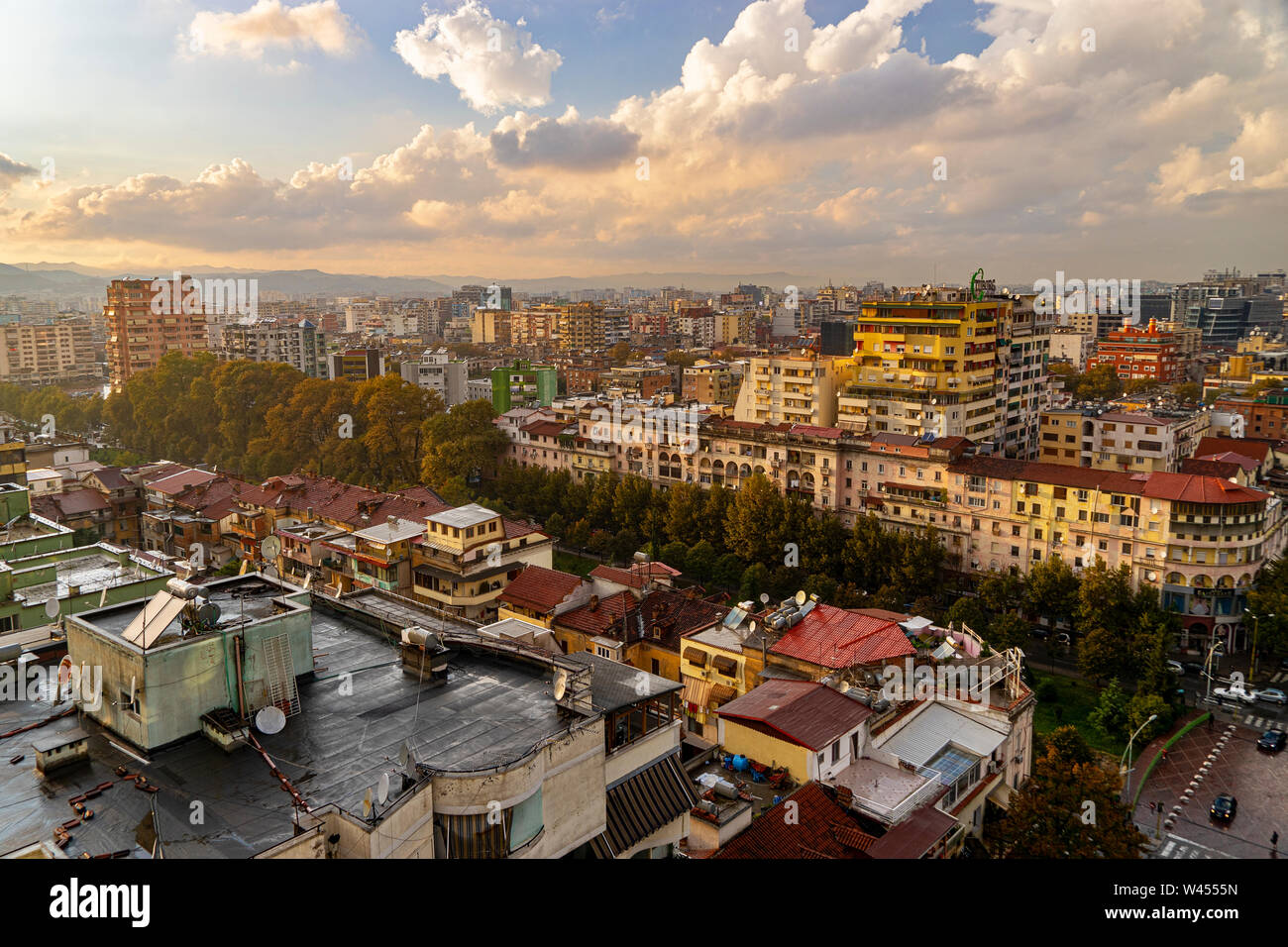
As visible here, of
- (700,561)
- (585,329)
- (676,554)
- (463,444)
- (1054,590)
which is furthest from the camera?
(585,329)

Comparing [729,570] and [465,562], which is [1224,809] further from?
[465,562]

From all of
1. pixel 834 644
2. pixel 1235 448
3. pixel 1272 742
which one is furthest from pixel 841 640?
pixel 1235 448

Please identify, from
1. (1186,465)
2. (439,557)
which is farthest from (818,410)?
(439,557)

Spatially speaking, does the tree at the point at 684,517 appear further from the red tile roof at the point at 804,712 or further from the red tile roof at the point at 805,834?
the red tile roof at the point at 805,834

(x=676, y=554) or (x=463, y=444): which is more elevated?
(x=463, y=444)

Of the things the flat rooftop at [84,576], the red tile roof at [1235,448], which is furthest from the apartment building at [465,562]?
the red tile roof at [1235,448]
